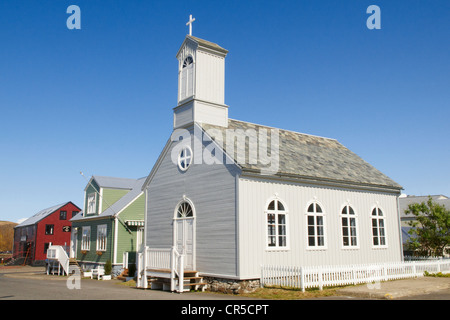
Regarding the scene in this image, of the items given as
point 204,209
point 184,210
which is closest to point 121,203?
point 184,210

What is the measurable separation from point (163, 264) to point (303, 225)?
6208 mm

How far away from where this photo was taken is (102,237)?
1199 inches

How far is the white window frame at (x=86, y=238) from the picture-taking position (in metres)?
32.3

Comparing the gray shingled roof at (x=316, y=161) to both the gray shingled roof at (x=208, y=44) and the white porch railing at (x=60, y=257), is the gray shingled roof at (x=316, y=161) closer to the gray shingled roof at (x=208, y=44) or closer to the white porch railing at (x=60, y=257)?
the gray shingled roof at (x=208, y=44)

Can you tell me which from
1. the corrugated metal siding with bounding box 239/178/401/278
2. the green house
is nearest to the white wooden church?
the corrugated metal siding with bounding box 239/178/401/278

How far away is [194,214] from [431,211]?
16.6 m

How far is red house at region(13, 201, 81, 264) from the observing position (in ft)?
157

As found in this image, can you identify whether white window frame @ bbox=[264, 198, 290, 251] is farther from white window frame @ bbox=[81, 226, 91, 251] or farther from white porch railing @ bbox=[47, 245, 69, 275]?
white window frame @ bbox=[81, 226, 91, 251]

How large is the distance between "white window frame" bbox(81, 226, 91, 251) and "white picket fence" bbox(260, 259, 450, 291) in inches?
798

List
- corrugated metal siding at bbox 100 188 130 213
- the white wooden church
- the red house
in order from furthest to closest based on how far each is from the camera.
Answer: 1. the red house
2. corrugated metal siding at bbox 100 188 130 213
3. the white wooden church

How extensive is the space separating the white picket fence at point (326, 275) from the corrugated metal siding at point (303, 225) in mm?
702

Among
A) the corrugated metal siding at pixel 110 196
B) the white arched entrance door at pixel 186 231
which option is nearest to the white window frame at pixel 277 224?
the white arched entrance door at pixel 186 231
